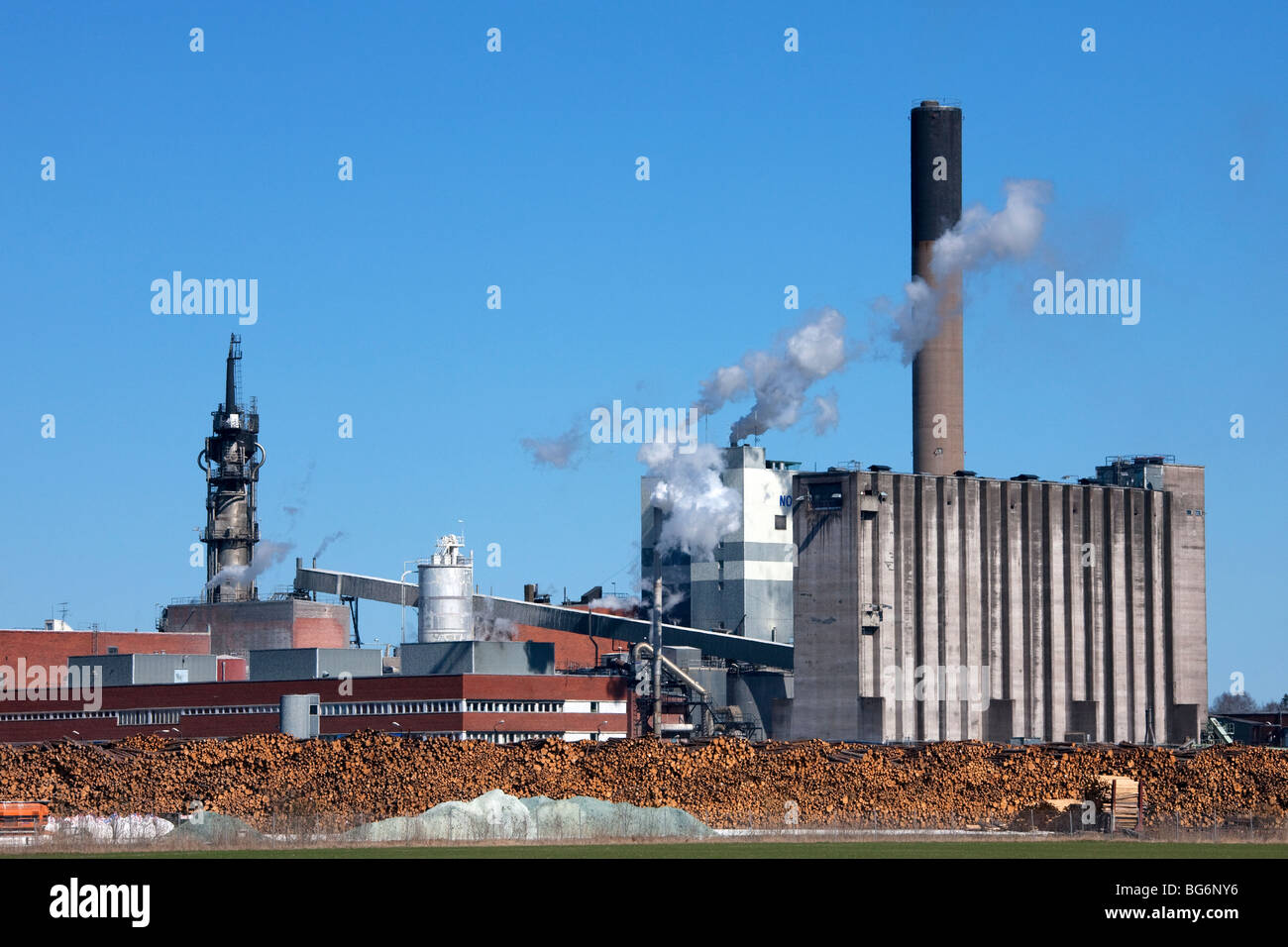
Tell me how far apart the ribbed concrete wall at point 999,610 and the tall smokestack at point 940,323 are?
Result: 2.40 meters

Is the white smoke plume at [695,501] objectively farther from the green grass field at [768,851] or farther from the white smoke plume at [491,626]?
the green grass field at [768,851]

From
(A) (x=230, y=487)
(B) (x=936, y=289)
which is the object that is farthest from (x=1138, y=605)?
(A) (x=230, y=487)

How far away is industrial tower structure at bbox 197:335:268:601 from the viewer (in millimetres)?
119312

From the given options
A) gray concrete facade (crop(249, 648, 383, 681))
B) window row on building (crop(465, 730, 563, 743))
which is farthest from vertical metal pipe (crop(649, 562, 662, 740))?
gray concrete facade (crop(249, 648, 383, 681))

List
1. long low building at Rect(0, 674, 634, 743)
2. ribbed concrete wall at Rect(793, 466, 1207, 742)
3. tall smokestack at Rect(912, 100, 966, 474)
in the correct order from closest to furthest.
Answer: long low building at Rect(0, 674, 634, 743), ribbed concrete wall at Rect(793, 466, 1207, 742), tall smokestack at Rect(912, 100, 966, 474)

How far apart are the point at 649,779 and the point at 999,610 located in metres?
50.7

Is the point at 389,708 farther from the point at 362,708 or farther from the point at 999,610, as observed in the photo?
the point at 999,610

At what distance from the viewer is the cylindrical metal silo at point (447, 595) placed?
321 ft

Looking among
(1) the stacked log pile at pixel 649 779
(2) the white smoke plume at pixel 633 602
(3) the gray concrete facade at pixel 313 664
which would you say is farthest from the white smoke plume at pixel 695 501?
(1) the stacked log pile at pixel 649 779

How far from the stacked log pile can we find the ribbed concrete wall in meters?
→ 33.4

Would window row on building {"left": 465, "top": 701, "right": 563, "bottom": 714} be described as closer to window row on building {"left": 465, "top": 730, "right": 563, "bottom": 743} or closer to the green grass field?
window row on building {"left": 465, "top": 730, "right": 563, "bottom": 743}

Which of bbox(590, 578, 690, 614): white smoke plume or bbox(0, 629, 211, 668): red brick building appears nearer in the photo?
bbox(0, 629, 211, 668): red brick building

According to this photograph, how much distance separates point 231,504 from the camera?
120125 mm

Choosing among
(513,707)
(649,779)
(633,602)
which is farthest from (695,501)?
(649,779)
